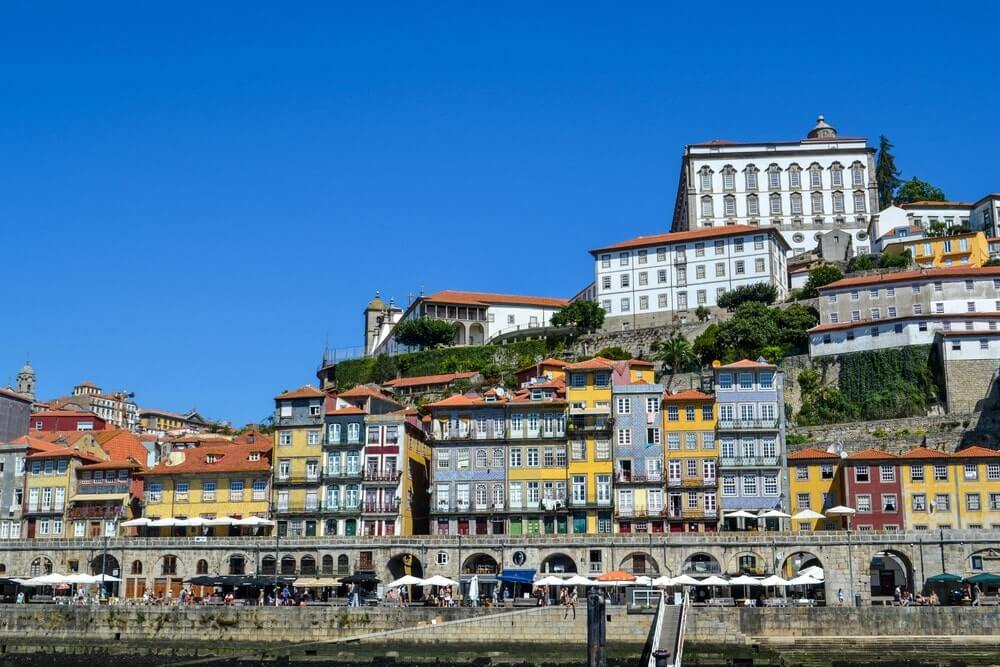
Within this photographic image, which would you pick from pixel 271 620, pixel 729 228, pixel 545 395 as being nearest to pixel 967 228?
pixel 729 228

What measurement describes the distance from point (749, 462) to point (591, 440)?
8.76 metres

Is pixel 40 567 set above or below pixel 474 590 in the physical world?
above

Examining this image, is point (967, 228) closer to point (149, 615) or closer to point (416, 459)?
point (416, 459)

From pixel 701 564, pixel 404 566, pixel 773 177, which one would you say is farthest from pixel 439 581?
pixel 773 177

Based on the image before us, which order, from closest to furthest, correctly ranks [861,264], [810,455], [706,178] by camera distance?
[810,455], [861,264], [706,178]

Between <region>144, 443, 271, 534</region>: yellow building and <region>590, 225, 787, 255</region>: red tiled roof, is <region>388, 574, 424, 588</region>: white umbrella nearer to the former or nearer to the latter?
<region>144, 443, 271, 534</region>: yellow building

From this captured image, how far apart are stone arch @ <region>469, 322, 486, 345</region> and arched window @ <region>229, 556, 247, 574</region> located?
177 ft

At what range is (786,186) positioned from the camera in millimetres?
120625

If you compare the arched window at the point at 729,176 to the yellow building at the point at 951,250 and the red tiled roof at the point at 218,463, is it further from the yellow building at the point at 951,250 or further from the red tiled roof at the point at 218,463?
the red tiled roof at the point at 218,463

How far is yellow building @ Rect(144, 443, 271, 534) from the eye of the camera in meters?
74.1

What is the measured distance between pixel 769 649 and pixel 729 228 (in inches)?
2420

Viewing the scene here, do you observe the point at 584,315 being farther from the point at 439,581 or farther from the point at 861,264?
the point at 439,581

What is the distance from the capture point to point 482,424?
237 feet

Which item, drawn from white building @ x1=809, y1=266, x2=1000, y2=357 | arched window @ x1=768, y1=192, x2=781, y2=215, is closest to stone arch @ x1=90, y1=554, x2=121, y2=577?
A: white building @ x1=809, y1=266, x2=1000, y2=357
